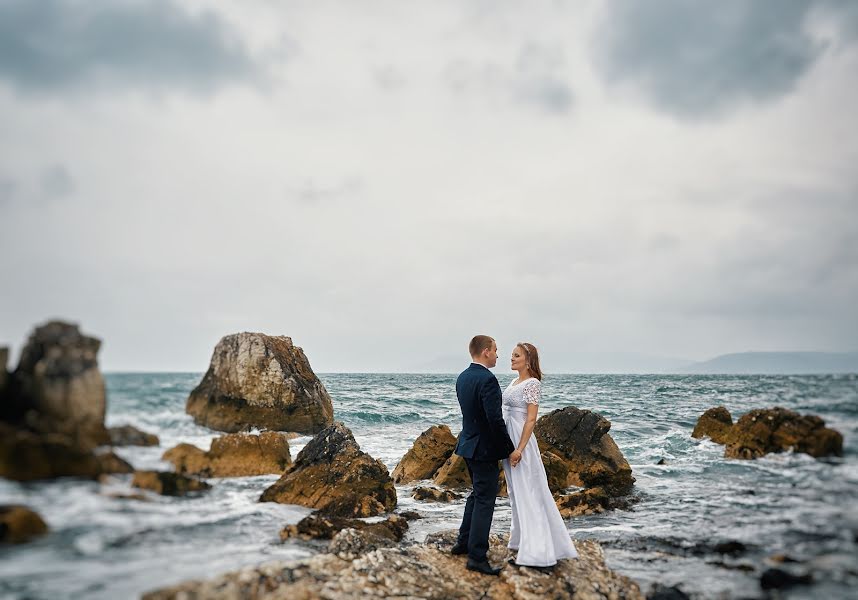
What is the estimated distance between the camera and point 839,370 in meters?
6.23

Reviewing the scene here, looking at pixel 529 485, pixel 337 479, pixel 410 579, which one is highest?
pixel 529 485

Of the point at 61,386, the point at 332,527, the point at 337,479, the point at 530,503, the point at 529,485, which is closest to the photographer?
the point at 61,386

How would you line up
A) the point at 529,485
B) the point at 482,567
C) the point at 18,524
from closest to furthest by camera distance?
the point at 18,524 < the point at 482,567 < the point at 529,485

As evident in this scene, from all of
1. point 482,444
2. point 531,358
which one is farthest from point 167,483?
point 531,358

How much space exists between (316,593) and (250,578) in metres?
0.60

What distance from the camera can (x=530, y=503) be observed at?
5805 millimetres

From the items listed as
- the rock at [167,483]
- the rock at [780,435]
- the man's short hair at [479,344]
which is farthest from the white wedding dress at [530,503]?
the rock at [167,483]

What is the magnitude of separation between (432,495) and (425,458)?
168cm

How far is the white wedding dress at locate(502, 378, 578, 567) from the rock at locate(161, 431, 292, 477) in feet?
8.64

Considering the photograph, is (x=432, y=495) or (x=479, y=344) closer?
(x=479, y=344)

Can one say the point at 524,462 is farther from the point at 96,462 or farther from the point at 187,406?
the point at 96,462

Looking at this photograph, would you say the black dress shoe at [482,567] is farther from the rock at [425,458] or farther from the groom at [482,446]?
the rock at [425,458]

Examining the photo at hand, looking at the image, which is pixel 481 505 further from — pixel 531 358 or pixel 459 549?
pixel 531 358

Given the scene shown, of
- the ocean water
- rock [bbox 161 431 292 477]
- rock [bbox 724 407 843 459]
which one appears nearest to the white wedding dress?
the ocean water
